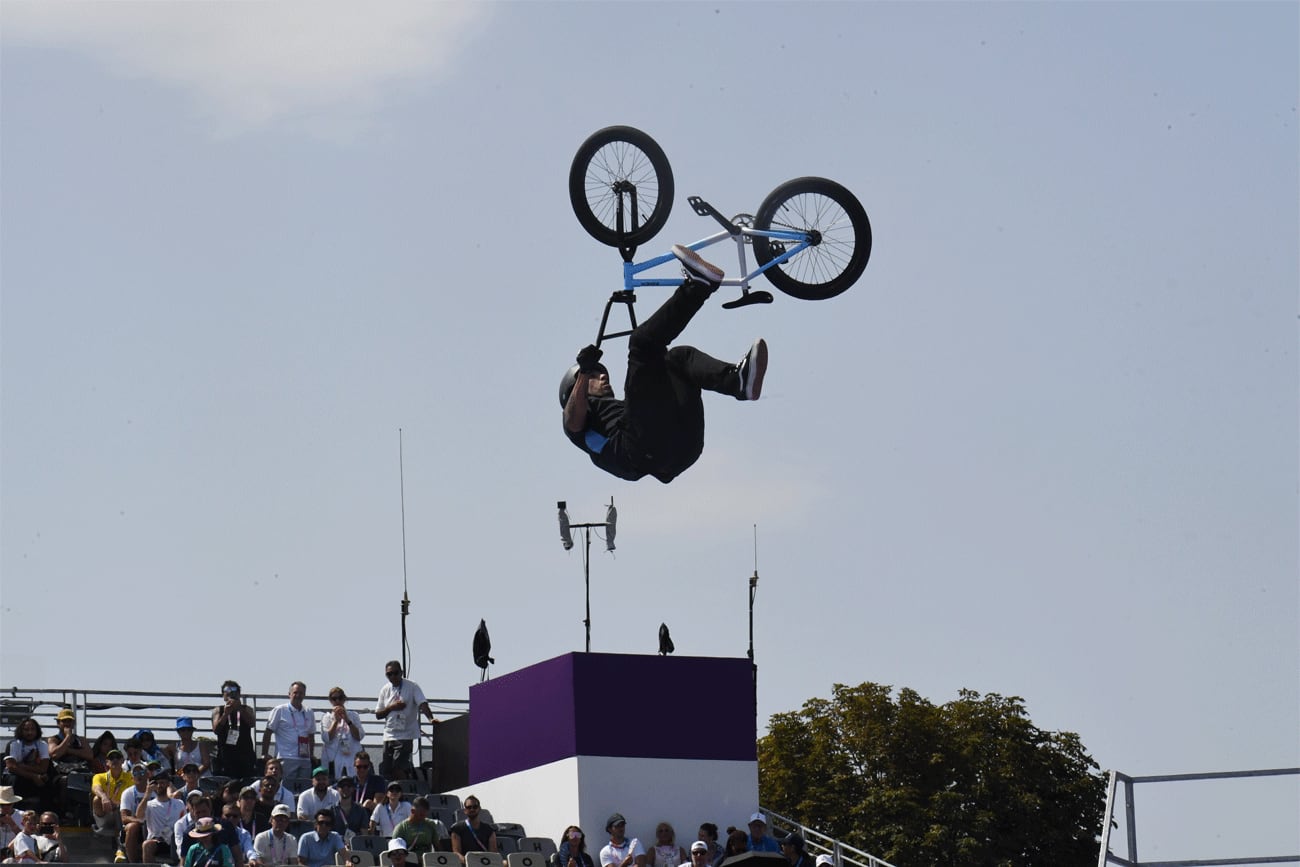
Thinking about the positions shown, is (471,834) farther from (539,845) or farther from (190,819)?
(190,819)

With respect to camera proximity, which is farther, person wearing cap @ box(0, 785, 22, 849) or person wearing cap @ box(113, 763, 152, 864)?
person wearing cap @ box(113, 763, 152, 864)

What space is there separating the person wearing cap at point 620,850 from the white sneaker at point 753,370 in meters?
4.86

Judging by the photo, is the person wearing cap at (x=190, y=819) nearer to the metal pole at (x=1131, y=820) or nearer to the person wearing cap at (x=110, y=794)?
the person wearing cap at (x=110, y=794)

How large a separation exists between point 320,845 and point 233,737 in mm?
2776

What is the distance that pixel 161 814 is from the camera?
62.0 ft

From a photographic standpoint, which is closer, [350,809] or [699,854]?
[699,854]

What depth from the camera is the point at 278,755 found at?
21594 mm

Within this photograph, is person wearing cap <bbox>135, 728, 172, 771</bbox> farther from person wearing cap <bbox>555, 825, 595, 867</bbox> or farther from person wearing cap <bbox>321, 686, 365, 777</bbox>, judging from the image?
person wearing cap <bbox>555, 825, 595, 867</bbox>

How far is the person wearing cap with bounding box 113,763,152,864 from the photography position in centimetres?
1864

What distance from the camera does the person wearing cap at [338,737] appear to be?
21.9 m

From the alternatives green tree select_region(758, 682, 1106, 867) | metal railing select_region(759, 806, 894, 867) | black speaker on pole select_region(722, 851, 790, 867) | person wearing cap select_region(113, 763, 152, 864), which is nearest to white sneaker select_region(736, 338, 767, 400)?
black speaker on pole select_region(722, 851, 790, 867)

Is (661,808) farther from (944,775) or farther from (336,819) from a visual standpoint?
(944,775)

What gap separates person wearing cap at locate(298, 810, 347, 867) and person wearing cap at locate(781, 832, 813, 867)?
388 centimetres

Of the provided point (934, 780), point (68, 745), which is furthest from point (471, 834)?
point (934, 780)
